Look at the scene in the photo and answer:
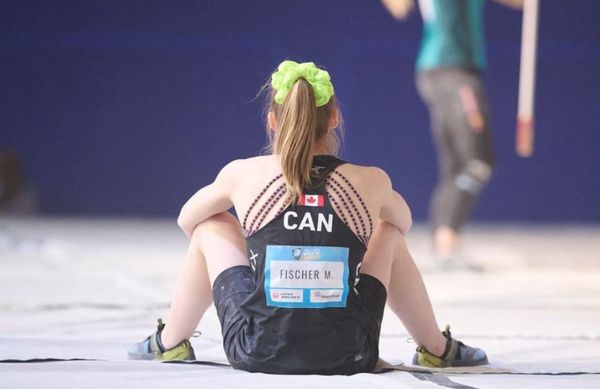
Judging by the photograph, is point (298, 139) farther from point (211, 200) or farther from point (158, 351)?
point (158, 351)

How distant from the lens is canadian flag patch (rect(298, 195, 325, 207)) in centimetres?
217

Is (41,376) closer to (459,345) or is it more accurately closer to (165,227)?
(459,345)

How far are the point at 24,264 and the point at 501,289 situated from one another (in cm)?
190

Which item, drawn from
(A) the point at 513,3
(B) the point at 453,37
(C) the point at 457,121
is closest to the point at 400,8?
(A) the point at 513,3

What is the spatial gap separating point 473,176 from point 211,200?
3.03 metres

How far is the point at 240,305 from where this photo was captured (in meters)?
2.19

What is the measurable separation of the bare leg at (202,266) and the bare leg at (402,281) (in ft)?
0.88

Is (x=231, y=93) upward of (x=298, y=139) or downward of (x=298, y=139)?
upward

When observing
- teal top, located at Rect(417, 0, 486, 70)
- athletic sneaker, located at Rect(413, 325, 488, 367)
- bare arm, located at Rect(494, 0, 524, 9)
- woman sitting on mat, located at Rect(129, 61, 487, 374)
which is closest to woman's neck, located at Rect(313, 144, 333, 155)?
woman sitting on mat, located at Rect(129, 61, 487, 374)

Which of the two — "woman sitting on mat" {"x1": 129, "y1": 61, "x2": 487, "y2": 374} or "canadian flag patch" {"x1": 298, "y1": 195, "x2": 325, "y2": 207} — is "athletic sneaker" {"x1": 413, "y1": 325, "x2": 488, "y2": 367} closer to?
"woman sitting on mat" {"x1": 129, "y1": 61, "x2": 487, "y2": 374}

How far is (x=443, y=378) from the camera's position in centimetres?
222

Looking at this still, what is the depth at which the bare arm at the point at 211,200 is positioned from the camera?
7.42ft

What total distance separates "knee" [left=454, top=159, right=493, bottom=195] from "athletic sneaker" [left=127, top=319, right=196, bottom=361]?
2.90 meters

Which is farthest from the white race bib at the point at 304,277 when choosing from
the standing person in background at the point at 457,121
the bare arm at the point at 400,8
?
Result: the bare arm at the point at 400,8
